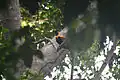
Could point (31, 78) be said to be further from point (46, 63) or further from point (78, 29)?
point (78, 29)

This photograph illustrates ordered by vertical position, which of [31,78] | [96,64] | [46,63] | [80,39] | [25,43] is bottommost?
[80,39]

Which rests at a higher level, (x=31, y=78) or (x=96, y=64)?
(x=96, y=64)

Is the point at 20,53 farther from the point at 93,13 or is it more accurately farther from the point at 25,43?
the point at 93,13

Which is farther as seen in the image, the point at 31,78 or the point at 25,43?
the point at 31,78

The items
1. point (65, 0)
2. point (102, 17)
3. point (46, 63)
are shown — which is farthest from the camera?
point (46, 63)

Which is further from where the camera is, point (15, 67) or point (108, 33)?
point (15, 67)

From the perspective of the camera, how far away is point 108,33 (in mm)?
943

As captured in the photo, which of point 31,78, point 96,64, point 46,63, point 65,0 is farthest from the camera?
point 96,64

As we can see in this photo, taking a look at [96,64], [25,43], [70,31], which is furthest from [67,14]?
[96,64]

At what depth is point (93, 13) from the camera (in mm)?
952

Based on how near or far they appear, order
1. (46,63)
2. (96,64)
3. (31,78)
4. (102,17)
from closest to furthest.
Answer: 1. (102,17)
2. (31,78)
3. (46,63)
4. (96,64)

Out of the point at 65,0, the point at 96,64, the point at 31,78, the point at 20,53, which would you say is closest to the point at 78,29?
the point at 65,0

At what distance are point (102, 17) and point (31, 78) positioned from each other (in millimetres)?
2041

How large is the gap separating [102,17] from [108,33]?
6cm
